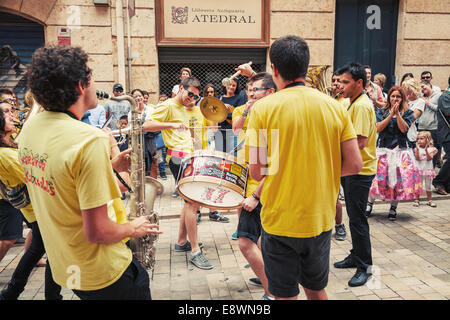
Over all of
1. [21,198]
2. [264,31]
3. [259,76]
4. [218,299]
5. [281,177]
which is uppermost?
[264,31]

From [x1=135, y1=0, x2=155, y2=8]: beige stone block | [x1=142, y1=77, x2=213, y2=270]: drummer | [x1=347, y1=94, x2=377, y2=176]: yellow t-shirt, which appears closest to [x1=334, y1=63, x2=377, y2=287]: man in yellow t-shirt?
[x1=347, y1=94, x2=377, y2=176]: yellow t-shirt

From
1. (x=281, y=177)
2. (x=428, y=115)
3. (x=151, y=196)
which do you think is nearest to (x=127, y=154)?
(x=151, y=196)

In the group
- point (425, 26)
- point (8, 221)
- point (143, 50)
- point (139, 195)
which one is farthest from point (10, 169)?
point (425, 26)

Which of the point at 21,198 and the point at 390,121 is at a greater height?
the point at 390,121

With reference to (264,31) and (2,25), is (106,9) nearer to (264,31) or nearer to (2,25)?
(2,25)

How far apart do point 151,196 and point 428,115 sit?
23.5ft

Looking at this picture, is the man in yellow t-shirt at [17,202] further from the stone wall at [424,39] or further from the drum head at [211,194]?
the stone wall at [424,39]

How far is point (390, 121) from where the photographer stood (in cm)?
559

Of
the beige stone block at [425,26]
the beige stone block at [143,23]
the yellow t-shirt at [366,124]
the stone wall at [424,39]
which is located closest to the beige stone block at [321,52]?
the stone wall at [424,39]

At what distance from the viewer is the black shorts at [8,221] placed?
3617 millimetres

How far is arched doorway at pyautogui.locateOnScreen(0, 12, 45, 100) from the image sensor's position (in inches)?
358

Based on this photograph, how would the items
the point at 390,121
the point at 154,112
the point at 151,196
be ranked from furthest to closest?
the point at 390,121
the point at 154,112
the point at 151,196

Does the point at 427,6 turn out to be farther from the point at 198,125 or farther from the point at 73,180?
Result: the point at 73,180

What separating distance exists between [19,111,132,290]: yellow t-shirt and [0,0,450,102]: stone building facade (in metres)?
7.09
